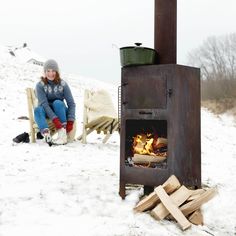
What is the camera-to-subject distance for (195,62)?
64.2m

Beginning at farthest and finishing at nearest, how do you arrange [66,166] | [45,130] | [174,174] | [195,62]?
1. [195,62]
2. [45,130]
3. [66,166]
4. [174,174]

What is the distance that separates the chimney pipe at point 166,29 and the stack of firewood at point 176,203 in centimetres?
138

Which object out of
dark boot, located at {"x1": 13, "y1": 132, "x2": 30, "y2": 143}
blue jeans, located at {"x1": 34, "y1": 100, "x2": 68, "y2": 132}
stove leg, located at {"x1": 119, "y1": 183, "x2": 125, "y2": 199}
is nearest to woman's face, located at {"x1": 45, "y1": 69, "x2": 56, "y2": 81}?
blue jeans, located at {"x1": 34, "y1": 100, "x2": 68, "y2": 132}

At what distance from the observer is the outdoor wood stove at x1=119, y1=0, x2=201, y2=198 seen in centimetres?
463

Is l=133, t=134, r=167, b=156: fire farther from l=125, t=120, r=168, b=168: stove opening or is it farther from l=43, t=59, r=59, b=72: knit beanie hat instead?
l=43, t=59, r=59, b=72: knit beanie hat

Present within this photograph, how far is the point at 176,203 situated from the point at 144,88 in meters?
1.24

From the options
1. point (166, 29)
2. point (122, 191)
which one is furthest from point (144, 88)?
point (122, 191)

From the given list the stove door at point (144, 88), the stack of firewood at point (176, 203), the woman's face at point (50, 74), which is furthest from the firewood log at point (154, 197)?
the woman's face at point (50, 74)

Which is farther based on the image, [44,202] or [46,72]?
[46,72]

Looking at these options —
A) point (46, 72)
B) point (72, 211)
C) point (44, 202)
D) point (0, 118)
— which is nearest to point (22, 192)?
point (44, 202)

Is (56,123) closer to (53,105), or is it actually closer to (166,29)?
(53,105)

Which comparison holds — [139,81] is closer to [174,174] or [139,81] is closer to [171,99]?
[171,99]

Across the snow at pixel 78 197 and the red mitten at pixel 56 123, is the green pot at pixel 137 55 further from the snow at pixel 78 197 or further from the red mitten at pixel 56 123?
the red mitten at pixel 56 123

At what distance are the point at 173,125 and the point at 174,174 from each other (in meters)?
0.49
